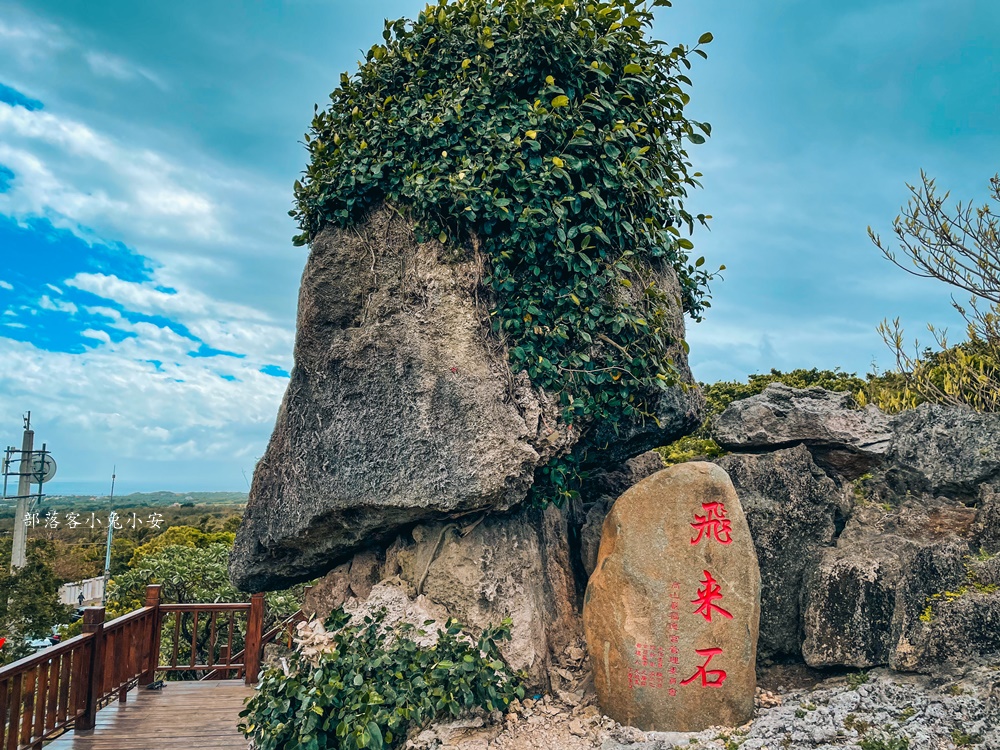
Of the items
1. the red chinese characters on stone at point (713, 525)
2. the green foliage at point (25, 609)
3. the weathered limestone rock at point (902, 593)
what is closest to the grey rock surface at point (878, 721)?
the weathered limestone rock at point (902, 593)

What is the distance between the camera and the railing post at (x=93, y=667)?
7273 millimetres

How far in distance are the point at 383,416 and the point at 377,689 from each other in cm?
220

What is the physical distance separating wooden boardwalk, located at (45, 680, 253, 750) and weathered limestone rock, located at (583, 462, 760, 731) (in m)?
4.24

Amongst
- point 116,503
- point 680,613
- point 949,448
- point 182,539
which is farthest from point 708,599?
point 116,503

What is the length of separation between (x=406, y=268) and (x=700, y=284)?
3.33 metres

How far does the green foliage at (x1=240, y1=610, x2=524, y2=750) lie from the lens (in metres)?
5.30

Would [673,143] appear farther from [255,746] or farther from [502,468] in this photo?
[255,746]

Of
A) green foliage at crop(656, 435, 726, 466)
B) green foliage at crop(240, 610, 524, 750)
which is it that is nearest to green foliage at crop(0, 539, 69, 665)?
green foliage at crop(240, 610, 524, 750)

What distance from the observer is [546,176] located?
6074mm

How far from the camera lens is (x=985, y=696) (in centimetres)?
485

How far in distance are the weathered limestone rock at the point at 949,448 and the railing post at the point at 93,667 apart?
8306 millimetres

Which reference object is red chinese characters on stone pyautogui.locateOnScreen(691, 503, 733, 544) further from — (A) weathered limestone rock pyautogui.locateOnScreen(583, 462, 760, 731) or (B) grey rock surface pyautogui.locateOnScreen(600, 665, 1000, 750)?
(B) grey rock surface pyautogui.locateOnScreen(600, 665, 1000, 750)

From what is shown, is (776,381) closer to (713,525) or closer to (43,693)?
(713,525)

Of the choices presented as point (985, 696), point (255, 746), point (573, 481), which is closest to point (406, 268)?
point (573, 481)
